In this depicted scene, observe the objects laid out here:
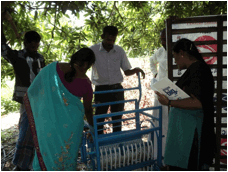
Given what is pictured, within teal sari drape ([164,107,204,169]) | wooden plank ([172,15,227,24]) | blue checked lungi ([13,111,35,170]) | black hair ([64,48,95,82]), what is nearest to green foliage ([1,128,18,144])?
blue checked lungi ([13,111,35,170])

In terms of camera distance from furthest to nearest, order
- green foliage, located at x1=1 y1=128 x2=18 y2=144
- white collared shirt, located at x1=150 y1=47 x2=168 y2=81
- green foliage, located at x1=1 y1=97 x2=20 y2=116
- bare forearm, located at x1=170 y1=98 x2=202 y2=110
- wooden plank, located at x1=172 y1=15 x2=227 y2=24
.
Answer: green foliage, located at x1=1 y1=97 x2=20 y2=116 → green foliage, located at x1=1 y1=128 x2=18 y2=144 → white collared shirt, located at x1=150 y1=47 x2=168 y2=81 → wooden plank, located at x1=172 y1=15 x2=227 y2=24 → bare forearm, located at x1=170 y1=98 x2=202 y2=110

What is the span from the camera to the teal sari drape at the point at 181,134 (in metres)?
1.44

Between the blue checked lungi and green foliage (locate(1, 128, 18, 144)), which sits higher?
the blue checked lungi

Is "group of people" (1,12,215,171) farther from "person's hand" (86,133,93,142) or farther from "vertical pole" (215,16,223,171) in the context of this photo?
"vertical pole" (215,16,223,171)

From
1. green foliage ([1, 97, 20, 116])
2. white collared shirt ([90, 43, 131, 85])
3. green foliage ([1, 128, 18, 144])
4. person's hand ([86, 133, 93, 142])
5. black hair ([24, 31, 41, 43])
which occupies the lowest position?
green foliage ([1, 128, 18, 144])

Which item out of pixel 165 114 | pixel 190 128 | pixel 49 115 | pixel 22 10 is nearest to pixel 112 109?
pixel 165 114

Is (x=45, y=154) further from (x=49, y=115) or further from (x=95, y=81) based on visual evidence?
(x=95, y=81)

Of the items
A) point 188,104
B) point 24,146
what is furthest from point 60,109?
point 188,104

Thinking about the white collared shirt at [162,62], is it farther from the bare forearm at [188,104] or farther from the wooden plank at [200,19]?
the bare forearm at [188,104]

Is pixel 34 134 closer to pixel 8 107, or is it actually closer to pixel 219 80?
pixel 219 80

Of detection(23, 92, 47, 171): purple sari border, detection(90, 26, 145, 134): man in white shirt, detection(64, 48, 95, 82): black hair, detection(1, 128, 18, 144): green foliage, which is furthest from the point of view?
detection(1, 128, 18, 144): green foliage

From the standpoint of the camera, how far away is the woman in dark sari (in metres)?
1.36

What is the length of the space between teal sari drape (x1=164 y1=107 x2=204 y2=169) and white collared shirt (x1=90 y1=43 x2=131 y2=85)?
1344 millimetres

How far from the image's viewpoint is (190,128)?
1446 mm
